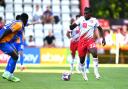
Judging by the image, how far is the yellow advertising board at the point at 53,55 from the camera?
30922 millimetres

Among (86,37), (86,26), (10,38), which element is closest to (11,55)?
(10,38)

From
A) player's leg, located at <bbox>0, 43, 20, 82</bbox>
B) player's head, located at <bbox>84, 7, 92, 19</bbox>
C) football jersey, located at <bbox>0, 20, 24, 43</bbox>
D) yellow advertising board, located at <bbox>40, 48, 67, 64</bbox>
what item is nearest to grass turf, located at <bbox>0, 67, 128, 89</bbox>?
player's leg, located at <bbox>0, 43, 20, 82</bbox>

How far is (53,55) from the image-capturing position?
31.1m

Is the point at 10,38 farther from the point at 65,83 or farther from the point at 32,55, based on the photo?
the point at 32,55

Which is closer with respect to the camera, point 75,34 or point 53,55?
point 75,34

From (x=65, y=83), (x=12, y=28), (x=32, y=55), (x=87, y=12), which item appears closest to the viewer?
(x=12, y=28)

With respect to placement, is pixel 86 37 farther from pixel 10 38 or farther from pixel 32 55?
pixel 32 55

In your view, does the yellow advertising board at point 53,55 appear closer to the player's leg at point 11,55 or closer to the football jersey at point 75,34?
the football jersey at point 75,34

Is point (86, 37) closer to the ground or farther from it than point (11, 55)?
farther from it

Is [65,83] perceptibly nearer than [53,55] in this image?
Yes

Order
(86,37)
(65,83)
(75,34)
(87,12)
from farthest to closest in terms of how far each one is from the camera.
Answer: (75,34), (86,37), (87,12), (65,83)

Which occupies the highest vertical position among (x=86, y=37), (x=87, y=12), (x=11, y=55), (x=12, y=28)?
(x=87, y=12)

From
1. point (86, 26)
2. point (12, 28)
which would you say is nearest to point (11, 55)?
point (12, 28)

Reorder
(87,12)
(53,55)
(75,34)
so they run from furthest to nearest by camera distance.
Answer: (53,55)
(75,34)
(87,12)
